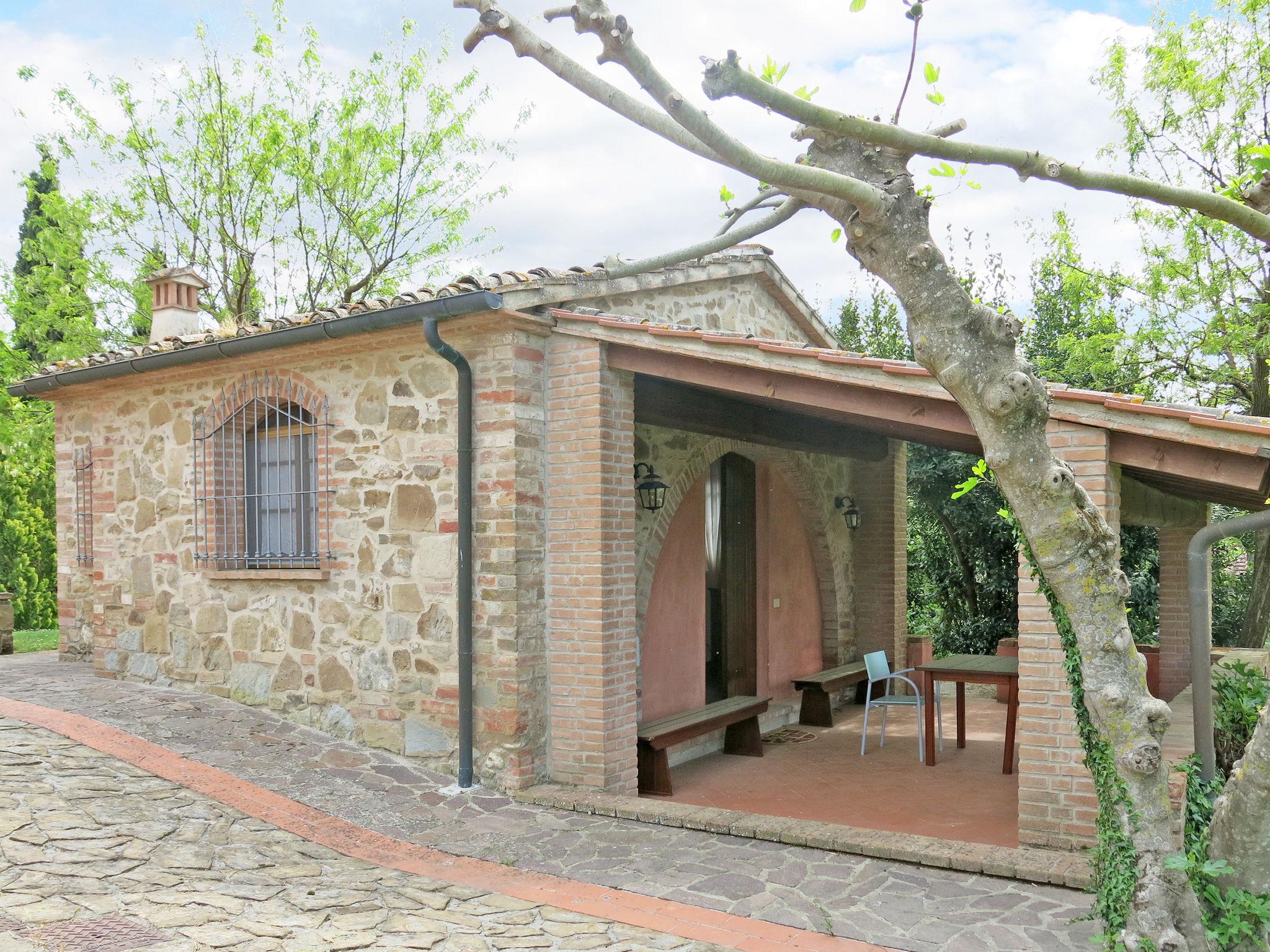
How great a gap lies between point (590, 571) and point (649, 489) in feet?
4.18

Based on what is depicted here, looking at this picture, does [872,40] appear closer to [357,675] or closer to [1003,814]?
[1003,814]

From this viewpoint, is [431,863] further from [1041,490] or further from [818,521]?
[818,521]

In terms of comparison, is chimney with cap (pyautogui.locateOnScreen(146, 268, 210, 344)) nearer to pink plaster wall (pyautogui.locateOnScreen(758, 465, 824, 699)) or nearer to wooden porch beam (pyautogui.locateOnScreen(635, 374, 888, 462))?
wooden porch beam (pyautogui.locateOnScreen(635, 374, 888, 462))

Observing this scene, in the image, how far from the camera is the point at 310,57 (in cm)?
1822

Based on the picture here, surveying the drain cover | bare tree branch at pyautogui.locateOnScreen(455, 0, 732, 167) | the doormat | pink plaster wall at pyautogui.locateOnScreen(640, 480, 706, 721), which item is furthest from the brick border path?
the doormat

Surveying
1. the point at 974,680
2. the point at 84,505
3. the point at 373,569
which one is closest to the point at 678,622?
the point at 974,680

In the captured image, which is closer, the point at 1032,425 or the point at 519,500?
the point at 1032,425

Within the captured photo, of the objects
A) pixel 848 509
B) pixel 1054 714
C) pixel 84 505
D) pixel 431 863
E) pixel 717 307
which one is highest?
pixel 717 307

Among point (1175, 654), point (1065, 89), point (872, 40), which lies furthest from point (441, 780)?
point (1065, 89)

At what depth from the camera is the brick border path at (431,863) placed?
4.21 metres

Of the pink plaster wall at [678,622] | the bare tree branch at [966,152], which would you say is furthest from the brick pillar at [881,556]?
the bare tree branch at [966,152]

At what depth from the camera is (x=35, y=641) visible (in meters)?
13.2

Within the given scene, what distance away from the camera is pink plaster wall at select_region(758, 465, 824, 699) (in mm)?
9219

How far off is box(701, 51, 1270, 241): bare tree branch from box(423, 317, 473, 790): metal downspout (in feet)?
12.0
